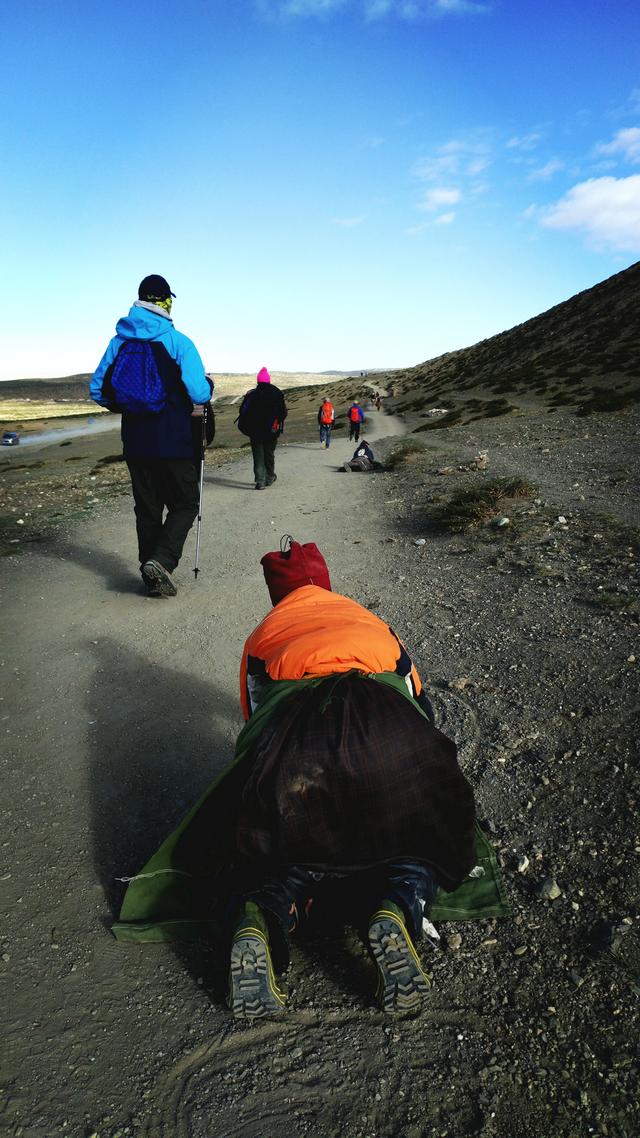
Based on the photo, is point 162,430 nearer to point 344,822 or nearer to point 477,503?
point 477,503

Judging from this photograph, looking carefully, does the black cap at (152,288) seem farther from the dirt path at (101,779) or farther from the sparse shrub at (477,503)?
the sparse shrub at (477,503)

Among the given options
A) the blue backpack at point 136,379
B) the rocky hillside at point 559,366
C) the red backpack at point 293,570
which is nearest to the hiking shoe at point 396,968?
the red backpack at point 293,570

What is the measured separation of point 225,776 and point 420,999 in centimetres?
102

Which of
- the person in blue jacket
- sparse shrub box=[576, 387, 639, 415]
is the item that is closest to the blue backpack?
the person in blue jacket

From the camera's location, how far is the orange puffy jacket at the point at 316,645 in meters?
2.61

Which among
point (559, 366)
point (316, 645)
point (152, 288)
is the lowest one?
point (316, 645)

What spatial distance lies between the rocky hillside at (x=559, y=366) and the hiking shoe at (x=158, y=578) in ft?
58.8

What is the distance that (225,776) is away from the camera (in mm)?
2547

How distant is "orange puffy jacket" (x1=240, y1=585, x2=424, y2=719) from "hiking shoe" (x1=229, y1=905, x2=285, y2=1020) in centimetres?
94

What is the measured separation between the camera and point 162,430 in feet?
20.5

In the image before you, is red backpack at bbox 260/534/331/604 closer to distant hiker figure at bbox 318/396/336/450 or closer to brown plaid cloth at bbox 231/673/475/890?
brown plaid cloth at bbox 231/673/475/890

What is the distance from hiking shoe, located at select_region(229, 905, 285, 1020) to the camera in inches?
83.8

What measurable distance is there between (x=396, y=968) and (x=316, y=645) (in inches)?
45.4

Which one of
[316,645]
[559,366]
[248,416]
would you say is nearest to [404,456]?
[248,416]
